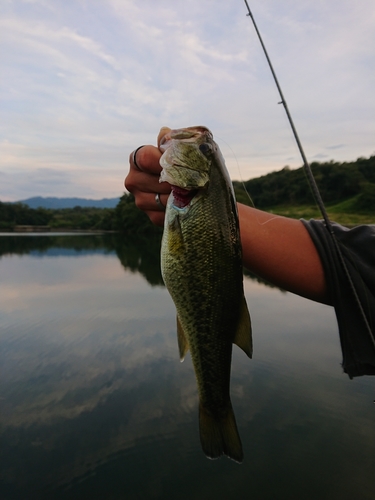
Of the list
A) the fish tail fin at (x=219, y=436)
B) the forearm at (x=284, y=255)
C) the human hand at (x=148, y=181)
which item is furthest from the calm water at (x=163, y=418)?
the human hand at (x=148, y=181)

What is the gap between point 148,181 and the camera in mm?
1907

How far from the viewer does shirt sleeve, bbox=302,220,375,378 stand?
1612mm

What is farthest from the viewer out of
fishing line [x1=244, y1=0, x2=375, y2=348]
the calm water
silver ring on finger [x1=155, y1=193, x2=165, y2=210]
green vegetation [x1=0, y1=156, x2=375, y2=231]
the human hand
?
green vegetation [x1=0, y1=156, x2=375, y2=231]

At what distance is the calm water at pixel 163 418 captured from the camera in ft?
18.4

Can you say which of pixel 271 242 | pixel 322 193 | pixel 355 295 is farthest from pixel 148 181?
pixel 322 193

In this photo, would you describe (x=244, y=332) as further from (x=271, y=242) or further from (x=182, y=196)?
(x=182, y=196)

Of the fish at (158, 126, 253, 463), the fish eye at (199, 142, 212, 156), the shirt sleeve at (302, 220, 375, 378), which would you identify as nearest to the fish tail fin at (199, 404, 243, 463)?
the fish at (158, 126, 253, 463)

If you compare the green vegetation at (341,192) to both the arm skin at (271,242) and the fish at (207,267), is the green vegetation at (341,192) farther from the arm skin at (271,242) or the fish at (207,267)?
the fish at (207,267)

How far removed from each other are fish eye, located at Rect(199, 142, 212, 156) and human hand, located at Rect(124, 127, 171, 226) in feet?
0.81

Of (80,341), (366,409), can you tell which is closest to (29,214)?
(80,341)

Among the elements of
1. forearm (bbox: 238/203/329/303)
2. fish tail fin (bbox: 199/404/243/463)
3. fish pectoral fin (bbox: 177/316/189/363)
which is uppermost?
forearm (bbox: 238/203/329/303)

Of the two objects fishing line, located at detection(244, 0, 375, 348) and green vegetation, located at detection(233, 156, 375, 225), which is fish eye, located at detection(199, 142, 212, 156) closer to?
fishing line, located at detection(244, 0, 375, 348)

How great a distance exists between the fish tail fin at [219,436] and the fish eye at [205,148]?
1346 mm

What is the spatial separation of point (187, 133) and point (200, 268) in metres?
0.71
